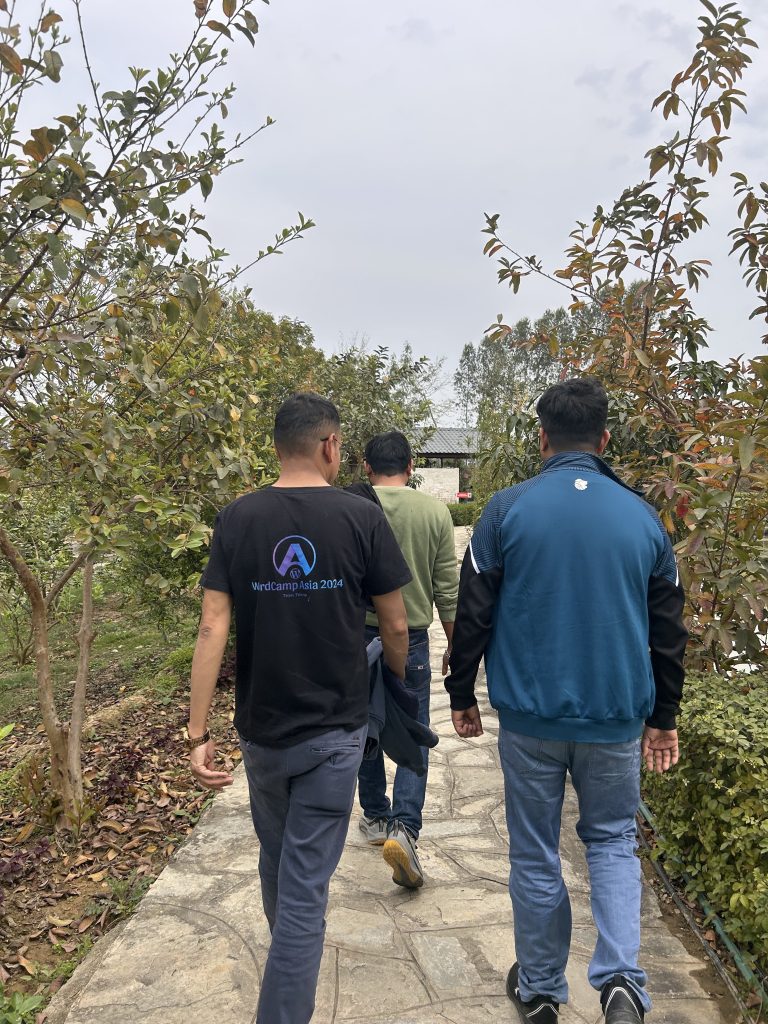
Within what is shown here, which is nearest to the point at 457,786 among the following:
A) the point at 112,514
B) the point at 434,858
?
the point at 434,858

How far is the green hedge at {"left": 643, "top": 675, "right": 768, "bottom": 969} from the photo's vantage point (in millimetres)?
2713

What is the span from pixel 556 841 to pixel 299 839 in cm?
86

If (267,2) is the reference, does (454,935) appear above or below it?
below

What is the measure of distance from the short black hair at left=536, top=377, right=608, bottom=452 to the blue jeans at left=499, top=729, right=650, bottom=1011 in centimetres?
100

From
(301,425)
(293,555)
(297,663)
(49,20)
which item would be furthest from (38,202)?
(297,663)

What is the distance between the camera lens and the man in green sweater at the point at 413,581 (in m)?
3.45

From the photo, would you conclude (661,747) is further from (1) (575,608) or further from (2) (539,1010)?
(2) (539,1010)

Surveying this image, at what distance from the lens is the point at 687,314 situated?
17.3ft

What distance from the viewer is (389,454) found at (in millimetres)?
3654

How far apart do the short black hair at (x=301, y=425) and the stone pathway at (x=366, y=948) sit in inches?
75.4

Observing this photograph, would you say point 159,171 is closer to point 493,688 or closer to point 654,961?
point 493,688

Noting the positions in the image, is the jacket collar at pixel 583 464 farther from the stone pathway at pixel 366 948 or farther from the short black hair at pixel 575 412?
the stone pathway at pixel 366 948

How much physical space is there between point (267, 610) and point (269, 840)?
0.78 m

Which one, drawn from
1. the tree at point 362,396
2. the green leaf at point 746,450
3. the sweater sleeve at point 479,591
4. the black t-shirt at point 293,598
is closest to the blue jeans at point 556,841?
the sweater sleeve at point 479,591
